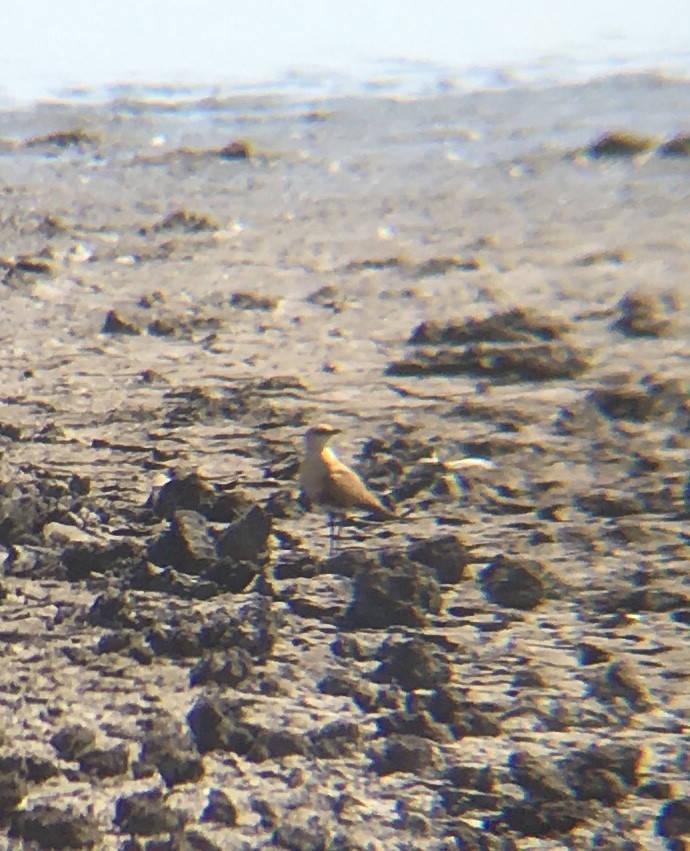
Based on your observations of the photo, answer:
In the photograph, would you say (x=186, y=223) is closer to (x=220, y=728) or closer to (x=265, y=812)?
(x=220, y=728)

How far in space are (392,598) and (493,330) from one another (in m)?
1.97

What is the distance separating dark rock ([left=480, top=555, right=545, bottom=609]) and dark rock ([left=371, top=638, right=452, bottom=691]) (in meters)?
0.28

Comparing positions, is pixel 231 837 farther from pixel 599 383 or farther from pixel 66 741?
pixel 599 383

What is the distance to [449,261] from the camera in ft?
19.6

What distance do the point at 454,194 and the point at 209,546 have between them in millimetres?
5101

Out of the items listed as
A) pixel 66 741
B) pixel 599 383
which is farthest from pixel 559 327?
pixel 66 741

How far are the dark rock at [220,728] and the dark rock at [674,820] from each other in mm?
720

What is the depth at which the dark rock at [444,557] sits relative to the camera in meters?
2.99

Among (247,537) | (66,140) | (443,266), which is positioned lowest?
(247,537)

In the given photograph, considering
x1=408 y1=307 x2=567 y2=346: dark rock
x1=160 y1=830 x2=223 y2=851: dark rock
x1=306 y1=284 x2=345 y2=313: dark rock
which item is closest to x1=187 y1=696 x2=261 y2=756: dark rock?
x1=160 y1=830 x2=223 y2=851: dark rock

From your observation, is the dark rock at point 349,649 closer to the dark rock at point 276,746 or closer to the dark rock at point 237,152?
the dark rock at point 276,746

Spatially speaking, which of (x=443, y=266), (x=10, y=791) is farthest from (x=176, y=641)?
Answer: (x=443, y=266)

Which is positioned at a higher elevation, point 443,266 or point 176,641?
point 443,266

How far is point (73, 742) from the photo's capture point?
245 cm
